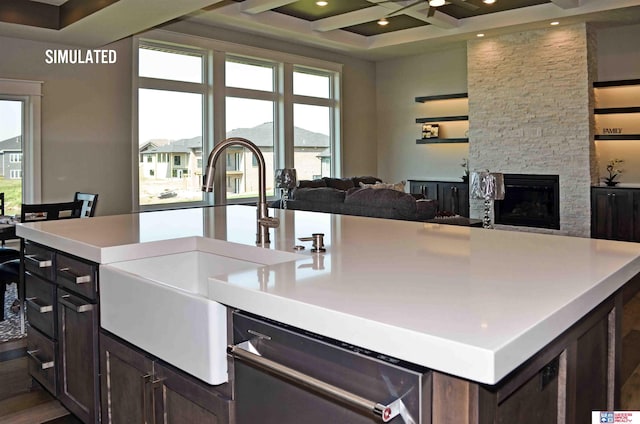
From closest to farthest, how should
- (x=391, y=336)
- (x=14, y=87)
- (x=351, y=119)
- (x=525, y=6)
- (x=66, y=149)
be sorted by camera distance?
(x=391, y=336) < (x=14, y=87) < (x=66, y=149) < (x=525, y=6) < (x=351, y=119)

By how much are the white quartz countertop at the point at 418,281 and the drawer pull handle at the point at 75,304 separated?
0.21m

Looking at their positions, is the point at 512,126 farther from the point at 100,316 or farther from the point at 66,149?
the point at 100,316

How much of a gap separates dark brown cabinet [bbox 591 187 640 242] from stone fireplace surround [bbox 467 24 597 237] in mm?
117

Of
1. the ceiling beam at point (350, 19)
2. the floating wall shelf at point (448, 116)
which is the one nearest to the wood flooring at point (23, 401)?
the ceiling beam at point (350, 19)

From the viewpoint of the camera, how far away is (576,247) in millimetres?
1782

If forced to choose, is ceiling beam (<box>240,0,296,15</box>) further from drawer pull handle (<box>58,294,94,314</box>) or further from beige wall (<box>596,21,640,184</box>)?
drawer pull handle (<box>58,294,94,314</box>)

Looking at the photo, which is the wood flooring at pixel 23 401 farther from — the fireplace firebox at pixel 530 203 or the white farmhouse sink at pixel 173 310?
the fireplace firebox at pixel 530 203

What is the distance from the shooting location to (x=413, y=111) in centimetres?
981

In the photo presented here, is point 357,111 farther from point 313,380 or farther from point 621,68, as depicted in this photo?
point 313,380

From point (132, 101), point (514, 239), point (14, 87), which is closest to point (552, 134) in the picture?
point (132, 101)

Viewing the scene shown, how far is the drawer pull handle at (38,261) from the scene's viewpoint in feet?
7.80

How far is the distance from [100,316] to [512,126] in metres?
7.38

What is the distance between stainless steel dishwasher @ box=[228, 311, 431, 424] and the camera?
98cm

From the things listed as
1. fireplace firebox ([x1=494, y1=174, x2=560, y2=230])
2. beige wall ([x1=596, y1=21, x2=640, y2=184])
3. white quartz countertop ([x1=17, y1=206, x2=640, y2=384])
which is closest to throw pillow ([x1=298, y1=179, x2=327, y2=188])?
fireplace firebox ([x1=494, y1=174, x2=560, y2=230])
